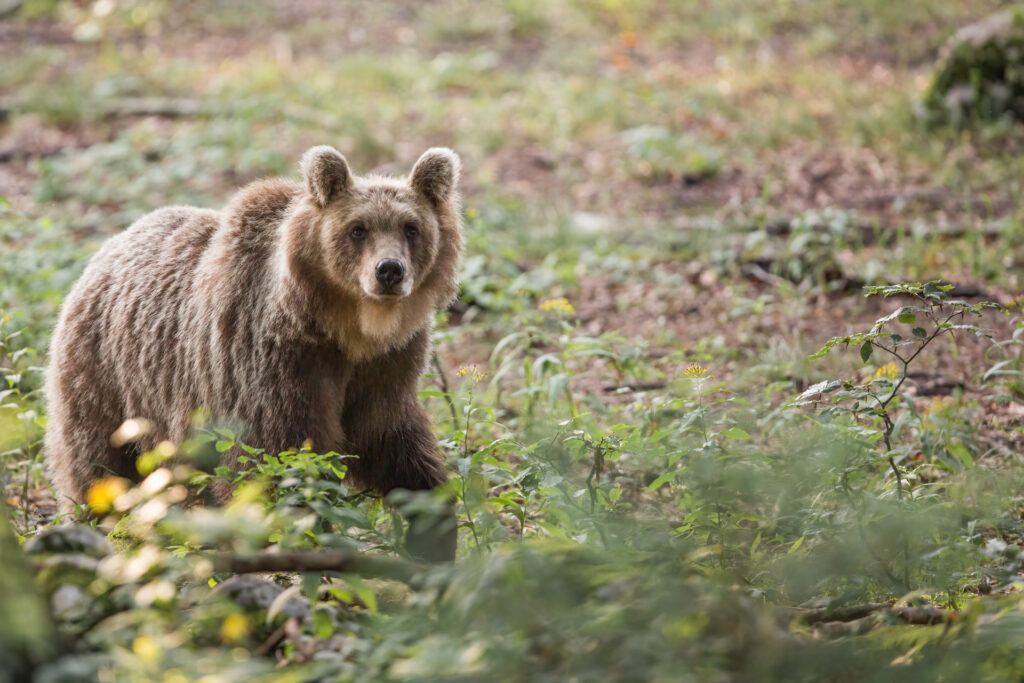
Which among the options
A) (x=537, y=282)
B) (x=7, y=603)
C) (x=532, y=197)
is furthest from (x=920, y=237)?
(x=7, y=603)

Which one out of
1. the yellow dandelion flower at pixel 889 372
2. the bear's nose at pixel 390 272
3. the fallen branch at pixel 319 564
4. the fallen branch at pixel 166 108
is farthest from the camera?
the fallen branch at pixel 166 108

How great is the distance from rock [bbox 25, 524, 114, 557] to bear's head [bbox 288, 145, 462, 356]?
165 cm

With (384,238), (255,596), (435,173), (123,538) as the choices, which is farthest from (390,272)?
(255,596)

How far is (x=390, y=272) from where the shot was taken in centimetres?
421

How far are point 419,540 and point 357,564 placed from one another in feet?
4.88

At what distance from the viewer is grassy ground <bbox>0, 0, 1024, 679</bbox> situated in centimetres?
350

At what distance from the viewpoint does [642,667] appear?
221 cm

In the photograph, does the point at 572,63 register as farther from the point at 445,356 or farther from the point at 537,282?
the point at 445,356

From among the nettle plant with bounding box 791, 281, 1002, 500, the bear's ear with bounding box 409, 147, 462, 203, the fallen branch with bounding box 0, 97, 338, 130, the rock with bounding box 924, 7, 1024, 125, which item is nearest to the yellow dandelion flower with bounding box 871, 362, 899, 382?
the nettle plant with bounding box 791, 281, 1002, 500

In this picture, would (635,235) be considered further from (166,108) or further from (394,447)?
(166,108)

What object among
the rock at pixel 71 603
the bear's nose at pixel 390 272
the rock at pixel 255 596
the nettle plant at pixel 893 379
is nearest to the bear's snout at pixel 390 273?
the bear's nose at pixel 390 272

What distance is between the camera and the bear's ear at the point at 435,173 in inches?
181

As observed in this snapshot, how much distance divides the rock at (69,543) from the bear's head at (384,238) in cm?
165

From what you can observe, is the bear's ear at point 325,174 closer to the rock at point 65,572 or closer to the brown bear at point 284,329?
the brown bear at point 284,329
